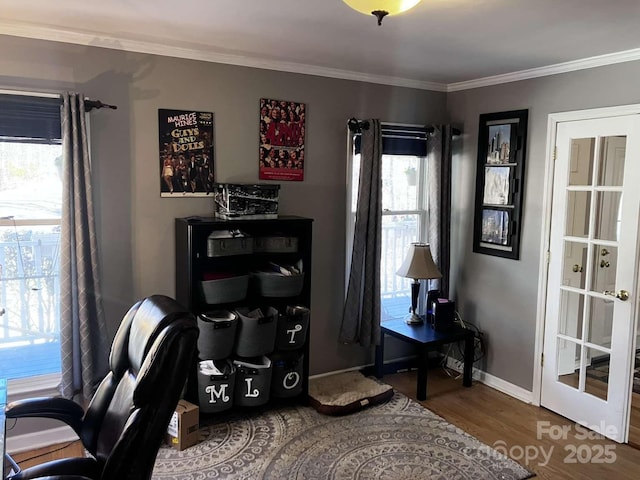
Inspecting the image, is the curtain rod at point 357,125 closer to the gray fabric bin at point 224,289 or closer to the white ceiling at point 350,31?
the white ceiling at point 350,31

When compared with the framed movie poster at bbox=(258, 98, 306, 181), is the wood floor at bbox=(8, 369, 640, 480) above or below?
below

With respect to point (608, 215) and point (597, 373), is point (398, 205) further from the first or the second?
point (597, 373)

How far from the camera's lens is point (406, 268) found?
3846mm

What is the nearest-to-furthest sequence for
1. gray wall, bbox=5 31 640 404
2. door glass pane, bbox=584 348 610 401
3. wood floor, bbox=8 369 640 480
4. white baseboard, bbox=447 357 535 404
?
1. wood floor, bbox=8 369 640 480
2. gray wall, bbox=5 31 640 404
3. door glass pane, bbox=584 348 610 401
4. white baseboard, bbox=447 357 535 404

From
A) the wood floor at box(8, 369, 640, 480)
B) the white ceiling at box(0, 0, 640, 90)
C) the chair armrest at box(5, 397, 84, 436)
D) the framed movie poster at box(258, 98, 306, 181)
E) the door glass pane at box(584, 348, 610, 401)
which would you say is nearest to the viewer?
the chair armrest at box(5, 397, 84, 436)

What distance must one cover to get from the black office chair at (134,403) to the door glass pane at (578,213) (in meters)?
2.65

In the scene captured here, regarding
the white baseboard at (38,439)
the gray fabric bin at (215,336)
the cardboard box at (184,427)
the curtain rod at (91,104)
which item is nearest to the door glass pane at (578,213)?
the gray fabric bin at (215,336)

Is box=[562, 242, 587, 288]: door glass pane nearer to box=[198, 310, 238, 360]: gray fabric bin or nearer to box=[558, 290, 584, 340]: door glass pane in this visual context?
box=[558, 290, 584, 340]: door glass pane

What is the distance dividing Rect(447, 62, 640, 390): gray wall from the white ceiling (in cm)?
13

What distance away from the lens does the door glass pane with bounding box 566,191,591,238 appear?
130 inches

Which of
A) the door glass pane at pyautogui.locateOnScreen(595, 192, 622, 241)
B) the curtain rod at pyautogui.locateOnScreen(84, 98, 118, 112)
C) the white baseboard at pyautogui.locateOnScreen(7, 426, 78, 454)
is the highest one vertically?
the curtain rod at pyautogui.locateOnScreen(84, 98, 118, 112)

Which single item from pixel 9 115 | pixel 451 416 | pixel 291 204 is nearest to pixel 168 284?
pixel 291 204

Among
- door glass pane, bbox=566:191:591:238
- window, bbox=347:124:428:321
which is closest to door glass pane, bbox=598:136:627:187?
door glass pane, bbox=566:191:591:238

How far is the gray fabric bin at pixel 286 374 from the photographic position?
11.1 feet
